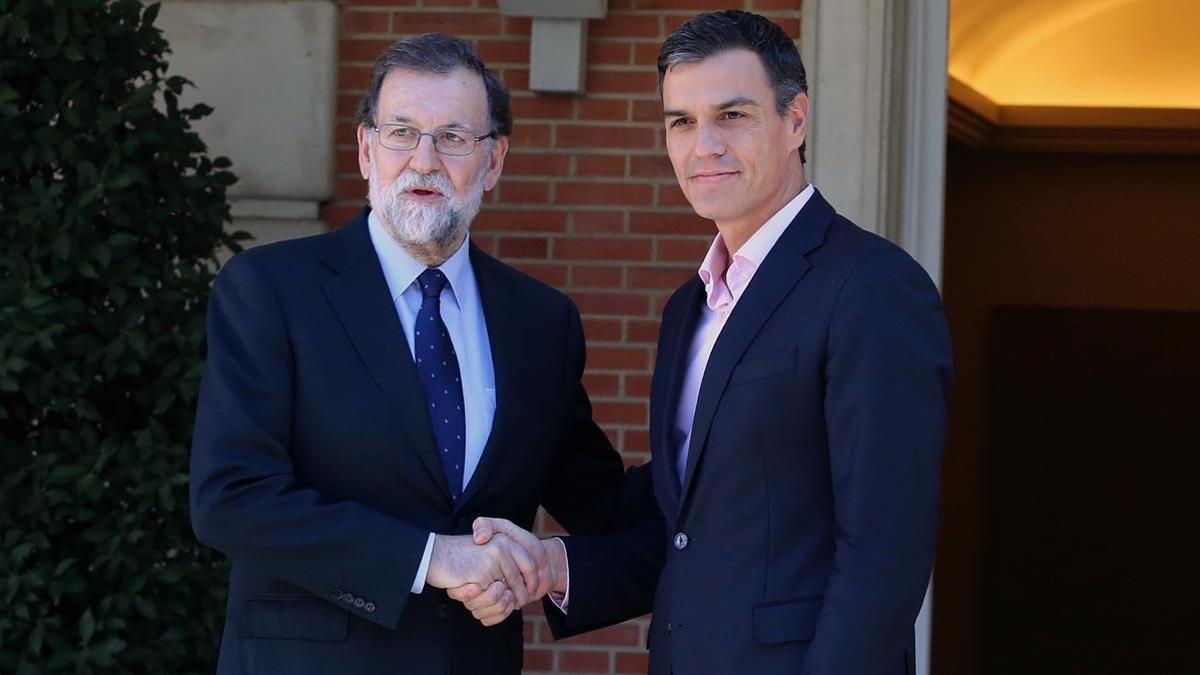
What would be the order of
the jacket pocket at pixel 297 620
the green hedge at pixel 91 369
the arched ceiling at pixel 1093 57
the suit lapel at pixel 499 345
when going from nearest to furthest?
the jacket pocket at pixel 297 620
the suit lapel at pixel 499 345
the green hedge at pixel 91 369
the arched ceiling at pixel 1093 57

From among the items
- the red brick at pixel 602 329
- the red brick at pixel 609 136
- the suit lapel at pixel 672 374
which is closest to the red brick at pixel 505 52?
the red brick at pixel 609 136

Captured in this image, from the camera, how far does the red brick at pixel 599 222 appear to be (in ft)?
15.6

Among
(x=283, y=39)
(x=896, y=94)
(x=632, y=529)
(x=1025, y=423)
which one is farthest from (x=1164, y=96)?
(x=632, y=529)

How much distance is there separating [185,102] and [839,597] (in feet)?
9.63

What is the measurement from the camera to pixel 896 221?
15.2ft

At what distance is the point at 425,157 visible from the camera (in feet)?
9.41

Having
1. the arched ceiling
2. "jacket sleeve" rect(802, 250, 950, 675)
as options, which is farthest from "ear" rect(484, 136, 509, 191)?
the arched ceiling

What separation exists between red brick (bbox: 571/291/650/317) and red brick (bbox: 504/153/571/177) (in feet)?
1.13

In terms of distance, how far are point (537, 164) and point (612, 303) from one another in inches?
17.2

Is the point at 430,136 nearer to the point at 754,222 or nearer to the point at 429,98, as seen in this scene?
the point at 429,98

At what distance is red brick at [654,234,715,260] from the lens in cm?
471

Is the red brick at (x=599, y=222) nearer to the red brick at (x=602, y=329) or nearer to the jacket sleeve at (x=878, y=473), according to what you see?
the red brick at (x=602, y=329)

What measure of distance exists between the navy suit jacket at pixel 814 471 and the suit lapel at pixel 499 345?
336 mm

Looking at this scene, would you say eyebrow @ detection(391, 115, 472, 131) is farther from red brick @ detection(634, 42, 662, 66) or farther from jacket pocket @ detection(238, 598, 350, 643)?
red brick @ detection(634, 42, 662, 66)
